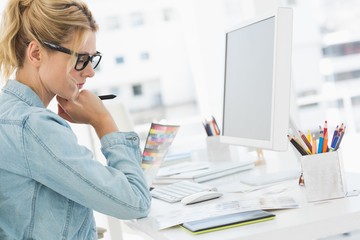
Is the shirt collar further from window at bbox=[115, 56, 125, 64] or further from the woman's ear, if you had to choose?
window at bbox=[115, 56, 125, 64]

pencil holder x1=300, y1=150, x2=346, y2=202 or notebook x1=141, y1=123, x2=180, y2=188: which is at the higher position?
notebook x1=141, y1=123, x2=180, y2=188

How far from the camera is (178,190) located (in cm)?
171

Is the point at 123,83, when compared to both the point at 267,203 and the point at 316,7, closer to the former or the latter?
the point at 316,7

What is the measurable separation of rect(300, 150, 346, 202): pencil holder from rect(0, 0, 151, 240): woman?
39 cm

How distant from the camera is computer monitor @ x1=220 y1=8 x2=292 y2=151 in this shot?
1.53 m

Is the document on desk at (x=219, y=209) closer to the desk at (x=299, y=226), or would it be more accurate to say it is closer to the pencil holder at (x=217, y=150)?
the desk at (x=299, y=226)

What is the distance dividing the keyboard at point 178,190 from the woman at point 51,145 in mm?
278

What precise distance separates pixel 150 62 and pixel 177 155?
124 inches

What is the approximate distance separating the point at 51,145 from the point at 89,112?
1.01 feet

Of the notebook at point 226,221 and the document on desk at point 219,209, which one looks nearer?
the notebook at point 226,221

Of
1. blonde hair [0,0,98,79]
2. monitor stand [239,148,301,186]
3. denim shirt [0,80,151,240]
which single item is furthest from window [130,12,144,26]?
denim shirt [0,80,151,240]

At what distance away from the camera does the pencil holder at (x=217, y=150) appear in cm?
218

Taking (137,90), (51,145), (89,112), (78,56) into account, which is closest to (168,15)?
(137,90)

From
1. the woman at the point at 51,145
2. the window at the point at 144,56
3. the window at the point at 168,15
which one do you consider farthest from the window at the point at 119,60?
the woman at the point at 51,145
